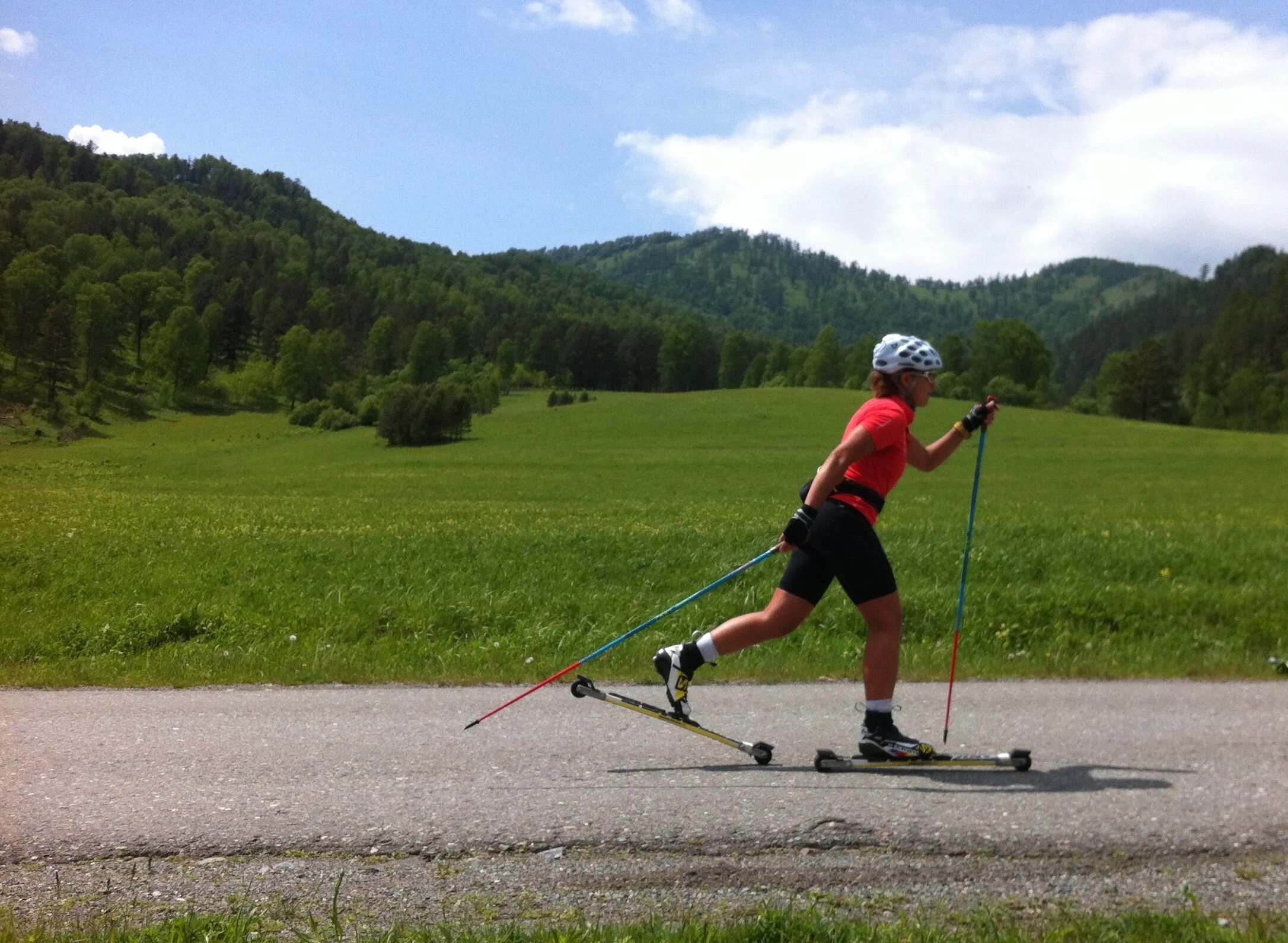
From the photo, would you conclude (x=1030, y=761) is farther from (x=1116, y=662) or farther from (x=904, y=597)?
(x=904, y=597)

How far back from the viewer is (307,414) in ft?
340

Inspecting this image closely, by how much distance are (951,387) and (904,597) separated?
4319 inches

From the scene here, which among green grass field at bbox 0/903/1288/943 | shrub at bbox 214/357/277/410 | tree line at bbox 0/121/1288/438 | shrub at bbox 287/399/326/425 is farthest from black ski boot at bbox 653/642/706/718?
shrub at bbox 287/399/326/425

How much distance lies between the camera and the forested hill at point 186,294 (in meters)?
40.3

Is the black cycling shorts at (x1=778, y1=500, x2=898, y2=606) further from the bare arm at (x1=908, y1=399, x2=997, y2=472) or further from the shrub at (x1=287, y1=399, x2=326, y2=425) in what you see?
the shrub at (x1=287, y1=399, x2=326, y2=425)

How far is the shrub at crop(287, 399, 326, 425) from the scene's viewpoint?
10281 centimetres

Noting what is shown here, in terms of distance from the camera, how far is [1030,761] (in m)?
5.23

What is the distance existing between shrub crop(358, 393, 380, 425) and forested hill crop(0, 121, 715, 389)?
595 inches

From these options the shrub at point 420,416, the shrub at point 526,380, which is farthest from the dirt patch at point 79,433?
the shrub at point 526,380

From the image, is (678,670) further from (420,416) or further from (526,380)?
(526,380)

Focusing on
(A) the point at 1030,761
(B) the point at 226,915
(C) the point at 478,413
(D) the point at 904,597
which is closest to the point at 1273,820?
(A) the point at 1030,761

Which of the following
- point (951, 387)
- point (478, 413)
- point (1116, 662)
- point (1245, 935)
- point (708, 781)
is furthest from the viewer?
point (951, 387)

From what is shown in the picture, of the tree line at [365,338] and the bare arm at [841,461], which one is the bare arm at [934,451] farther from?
the tree line at [365,338]

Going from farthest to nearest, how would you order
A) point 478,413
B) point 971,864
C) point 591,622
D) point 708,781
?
point 478,413
point 591,622
point 708,781
point 971,864
